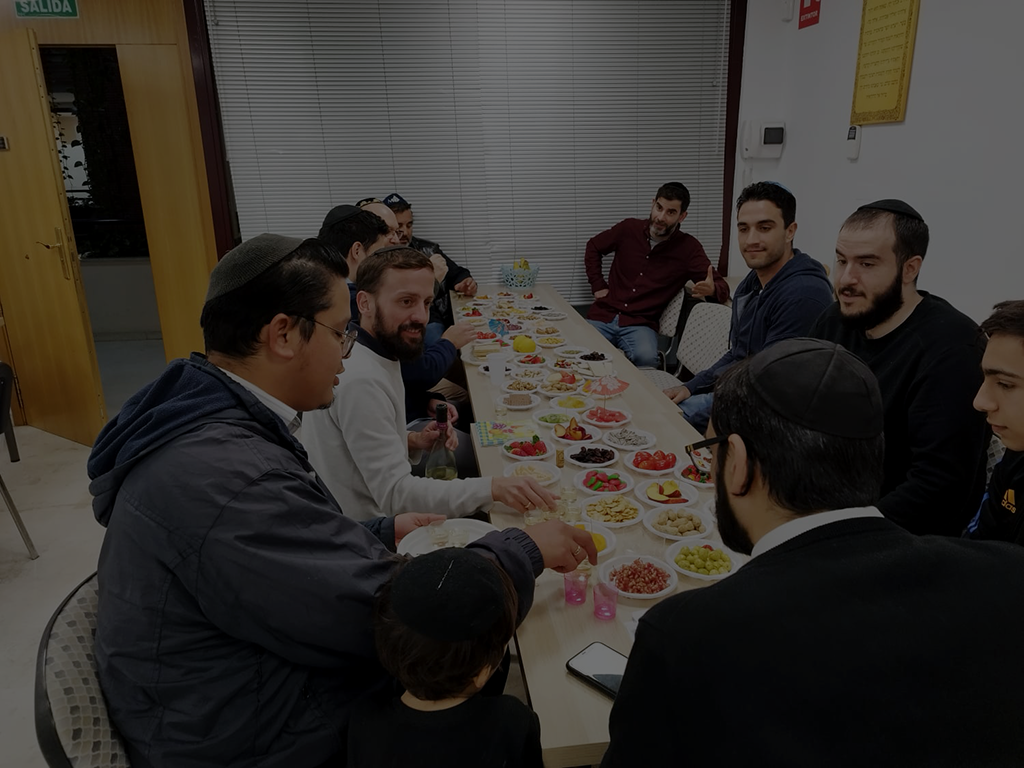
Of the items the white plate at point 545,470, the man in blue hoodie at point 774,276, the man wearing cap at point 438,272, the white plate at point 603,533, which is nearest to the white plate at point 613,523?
the white plate at point 603,533

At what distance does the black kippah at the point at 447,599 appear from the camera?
1009 millimetres

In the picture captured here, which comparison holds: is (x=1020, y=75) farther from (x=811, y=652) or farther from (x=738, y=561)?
(x=811, y=652)

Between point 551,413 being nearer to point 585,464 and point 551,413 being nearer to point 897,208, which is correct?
point 585,464

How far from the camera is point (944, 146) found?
3018 millimetres

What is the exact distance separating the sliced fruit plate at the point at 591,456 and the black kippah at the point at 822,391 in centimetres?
112

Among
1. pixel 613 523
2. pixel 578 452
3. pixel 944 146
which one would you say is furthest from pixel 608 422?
pixel 944 146

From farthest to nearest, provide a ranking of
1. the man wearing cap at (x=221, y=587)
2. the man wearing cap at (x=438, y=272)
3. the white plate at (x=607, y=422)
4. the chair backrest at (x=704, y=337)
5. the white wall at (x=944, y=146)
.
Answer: the man wearing cap at (x=438, y=272) < the chair backrest at (x=704, y=337) < the white wall at (x=944, y=146) < the white plate at (x=607, y=422) < the man wearing cap at (x=221, y=587)

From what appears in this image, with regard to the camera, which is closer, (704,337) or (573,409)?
(573,409)

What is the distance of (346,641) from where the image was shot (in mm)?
1107

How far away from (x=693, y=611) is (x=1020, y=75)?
2.87 metres

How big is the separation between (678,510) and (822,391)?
89 cm

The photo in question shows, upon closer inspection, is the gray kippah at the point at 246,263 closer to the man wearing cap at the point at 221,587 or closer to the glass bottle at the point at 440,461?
the man wearing cap at the point at 221,587

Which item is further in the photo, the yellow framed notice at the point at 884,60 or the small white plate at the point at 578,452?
the yellow framed notice at the point at 884,60

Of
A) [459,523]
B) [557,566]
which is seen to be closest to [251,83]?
[459,523]
